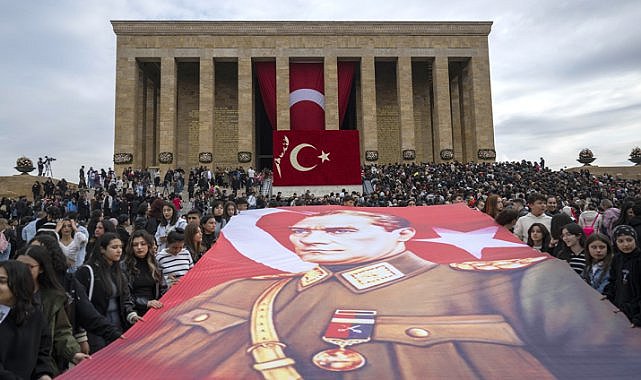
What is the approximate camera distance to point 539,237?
5305mm

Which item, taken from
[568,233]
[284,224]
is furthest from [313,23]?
[568,233]

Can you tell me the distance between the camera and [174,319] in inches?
145

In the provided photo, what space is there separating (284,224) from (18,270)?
3991 millimetres

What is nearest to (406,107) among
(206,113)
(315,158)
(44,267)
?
(206,113)

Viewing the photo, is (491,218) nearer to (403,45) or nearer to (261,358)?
(261,358)

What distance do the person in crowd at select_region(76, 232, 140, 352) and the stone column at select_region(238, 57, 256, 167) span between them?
987 inches

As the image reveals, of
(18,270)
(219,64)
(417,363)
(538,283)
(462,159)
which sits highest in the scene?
(219,64)

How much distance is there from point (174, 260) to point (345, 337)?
204 centimetres

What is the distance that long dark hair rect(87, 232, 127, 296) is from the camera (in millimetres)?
3660

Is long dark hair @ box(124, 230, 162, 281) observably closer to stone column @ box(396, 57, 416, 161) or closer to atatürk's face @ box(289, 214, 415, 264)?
atatürk's face @ box(289, 214, 415, 264)

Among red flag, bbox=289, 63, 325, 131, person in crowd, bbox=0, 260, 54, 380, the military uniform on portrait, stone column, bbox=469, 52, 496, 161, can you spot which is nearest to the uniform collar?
the military uniform on portrait

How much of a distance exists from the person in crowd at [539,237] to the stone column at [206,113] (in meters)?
24.6

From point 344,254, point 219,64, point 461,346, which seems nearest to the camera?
point 461,346

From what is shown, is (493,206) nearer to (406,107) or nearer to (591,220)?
(591,220)
